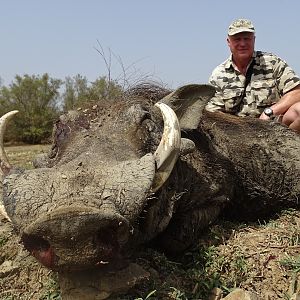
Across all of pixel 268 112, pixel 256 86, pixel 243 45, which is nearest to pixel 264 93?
pixel 256 86

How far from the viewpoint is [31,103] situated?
27.1 m

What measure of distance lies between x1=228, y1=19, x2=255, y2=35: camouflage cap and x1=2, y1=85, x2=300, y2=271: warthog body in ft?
5.13

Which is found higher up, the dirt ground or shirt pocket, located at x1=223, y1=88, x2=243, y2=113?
shirt pocket, located at x1=223, y1=88, x2=243, y2=113

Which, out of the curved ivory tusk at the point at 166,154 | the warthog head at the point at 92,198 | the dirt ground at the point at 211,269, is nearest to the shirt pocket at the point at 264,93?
the dirt ground at the point at 211,269

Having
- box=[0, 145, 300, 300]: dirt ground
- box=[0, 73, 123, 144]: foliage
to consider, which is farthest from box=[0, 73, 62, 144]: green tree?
box=[0, 145, 300, 300]: dirt ground

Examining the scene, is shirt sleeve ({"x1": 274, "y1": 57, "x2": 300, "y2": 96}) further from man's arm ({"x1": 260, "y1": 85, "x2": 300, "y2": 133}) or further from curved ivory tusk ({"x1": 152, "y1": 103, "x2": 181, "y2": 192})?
curved ivory tusk ({"x1": 152, "y1": 103, "x2": 181, "y2": 192})

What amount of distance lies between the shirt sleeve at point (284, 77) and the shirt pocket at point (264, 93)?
68 mm

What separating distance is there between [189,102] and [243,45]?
8.67ft

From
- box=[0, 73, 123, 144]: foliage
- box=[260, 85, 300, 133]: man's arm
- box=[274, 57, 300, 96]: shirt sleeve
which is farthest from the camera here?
box=[0, 73, 123, 144]: foliage

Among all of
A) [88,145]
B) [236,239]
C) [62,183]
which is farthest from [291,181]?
[62,183]

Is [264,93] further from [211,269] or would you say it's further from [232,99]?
[211,269]

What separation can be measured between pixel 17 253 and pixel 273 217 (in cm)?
207

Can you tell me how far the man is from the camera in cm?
591

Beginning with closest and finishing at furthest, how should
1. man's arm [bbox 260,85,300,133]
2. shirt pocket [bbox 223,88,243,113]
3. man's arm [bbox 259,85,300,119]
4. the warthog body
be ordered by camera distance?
the warthog body
man's arm [bbox 260,85,300,133]
man's arm [bbox 259,85,300,119]
shirt pocket [bbox 223,88,243,113]
